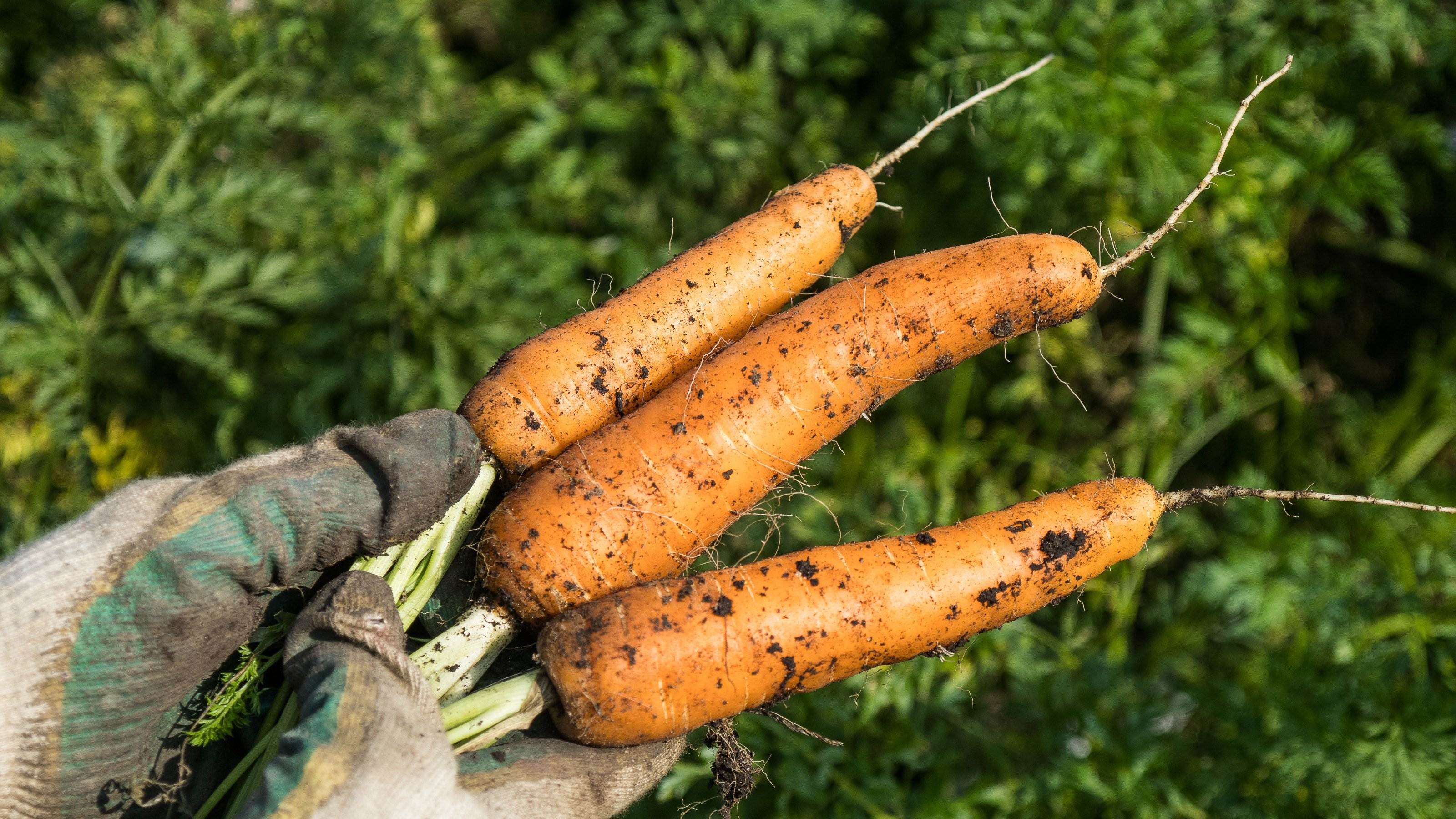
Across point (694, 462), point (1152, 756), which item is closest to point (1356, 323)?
point (1152, 756)

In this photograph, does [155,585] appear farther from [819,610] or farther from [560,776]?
[819,610]

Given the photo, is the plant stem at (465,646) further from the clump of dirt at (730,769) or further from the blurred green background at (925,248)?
the blurred green background at (925,248)

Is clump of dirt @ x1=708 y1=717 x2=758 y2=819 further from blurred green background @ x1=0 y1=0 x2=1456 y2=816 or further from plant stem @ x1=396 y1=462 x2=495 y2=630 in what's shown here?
plant stem @ x1=396 y1=462 x2=495 y2=630

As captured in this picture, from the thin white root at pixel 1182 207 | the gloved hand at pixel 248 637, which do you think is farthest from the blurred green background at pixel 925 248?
the gloved hand at pixel 248 637

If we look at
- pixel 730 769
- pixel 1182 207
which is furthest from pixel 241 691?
pixel 1182 207

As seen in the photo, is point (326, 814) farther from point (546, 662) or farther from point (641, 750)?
point (641, 750)

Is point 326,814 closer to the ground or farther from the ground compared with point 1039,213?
farther from the ground

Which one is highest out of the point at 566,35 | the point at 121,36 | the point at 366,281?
the point at 121,36
